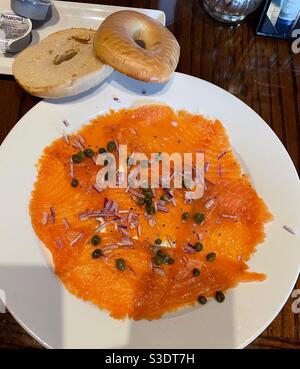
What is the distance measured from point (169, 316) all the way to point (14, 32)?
1.53 meters

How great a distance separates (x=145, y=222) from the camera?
1.73 metres

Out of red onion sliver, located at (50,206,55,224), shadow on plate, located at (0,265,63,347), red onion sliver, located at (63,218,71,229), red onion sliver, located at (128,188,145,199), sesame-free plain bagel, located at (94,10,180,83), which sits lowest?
shadow on plate, located at (0,265,63,347)

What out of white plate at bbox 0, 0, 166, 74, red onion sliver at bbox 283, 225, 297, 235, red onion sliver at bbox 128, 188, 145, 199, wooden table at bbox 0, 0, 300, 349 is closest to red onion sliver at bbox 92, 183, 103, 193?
red onion sliver at bbox 128, 188, 145, 199

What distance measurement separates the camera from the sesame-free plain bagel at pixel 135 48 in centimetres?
179

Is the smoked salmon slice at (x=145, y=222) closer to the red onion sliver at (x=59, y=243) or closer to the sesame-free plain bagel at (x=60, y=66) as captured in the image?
the red onion sliver at (x=59, y=243)

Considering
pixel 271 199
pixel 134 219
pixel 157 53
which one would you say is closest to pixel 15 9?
pixel 157 53

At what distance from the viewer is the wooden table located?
203cm

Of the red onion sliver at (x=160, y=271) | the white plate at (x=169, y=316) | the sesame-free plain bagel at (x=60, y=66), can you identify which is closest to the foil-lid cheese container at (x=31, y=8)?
the sesame-free plain bagel at (x=60, y=66)

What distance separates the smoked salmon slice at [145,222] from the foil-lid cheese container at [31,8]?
26.4 inches

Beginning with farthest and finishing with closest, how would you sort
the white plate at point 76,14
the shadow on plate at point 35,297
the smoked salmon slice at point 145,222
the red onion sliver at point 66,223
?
the white plate at point 76,14, the red onion sliver at point 66,223, the smoked salmon slice at point 145,222, the shadow on plate at point 35,297

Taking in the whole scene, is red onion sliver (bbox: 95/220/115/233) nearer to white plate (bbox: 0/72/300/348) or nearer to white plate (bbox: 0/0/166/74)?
white plate (bbox: 0/72/300/348)

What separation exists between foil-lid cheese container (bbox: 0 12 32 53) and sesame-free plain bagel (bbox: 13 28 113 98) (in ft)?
0.37

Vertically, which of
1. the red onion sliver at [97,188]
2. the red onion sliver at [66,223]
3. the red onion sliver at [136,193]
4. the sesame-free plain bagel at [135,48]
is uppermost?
the sesame-free plain bagel at [135,48]
